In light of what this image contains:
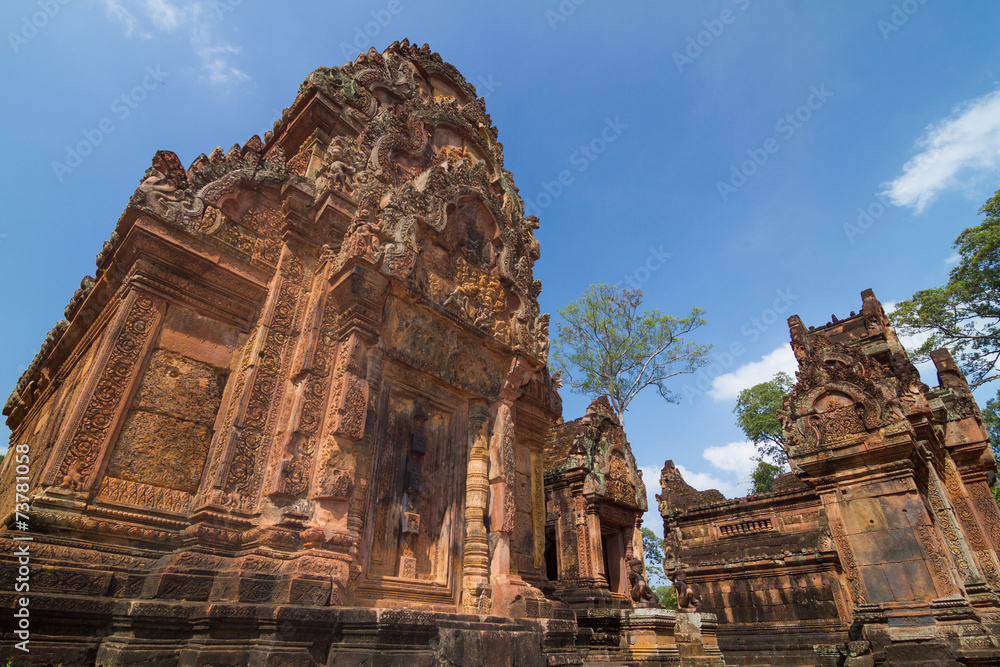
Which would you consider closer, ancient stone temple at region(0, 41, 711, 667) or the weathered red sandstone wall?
ancient stone temple at region(0, 41, 711, 667)

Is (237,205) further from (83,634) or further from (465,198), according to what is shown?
(83,634)

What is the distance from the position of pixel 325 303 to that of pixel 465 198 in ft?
10.3

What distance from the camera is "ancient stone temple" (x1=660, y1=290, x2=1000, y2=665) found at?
736 cm

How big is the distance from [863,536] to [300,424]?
29.0ft

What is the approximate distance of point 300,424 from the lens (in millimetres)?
5090

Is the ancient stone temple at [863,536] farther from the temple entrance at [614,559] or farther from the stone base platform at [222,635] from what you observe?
the stone base platform at [222,635]

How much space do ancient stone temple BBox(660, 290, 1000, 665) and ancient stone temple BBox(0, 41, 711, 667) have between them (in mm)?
5075

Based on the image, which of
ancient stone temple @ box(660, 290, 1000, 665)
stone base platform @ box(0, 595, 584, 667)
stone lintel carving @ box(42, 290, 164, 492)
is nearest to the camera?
stone base platform @ box(0, 595, 584, 667)

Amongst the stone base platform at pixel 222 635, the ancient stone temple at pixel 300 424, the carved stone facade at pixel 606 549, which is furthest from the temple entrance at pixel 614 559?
the stone base platform at pixel 222 635

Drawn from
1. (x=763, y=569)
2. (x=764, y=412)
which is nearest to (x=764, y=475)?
(x=764, y=412)

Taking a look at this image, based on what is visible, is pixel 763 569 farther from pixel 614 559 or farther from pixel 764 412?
pixel 764 412

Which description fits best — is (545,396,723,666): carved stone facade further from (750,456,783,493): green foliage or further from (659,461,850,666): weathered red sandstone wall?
(750,456,783,493): green foliage

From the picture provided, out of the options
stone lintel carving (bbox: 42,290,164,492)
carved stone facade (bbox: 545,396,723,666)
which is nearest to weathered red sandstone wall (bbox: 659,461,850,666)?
carved stone facade (bbox: 545,396,723,666)

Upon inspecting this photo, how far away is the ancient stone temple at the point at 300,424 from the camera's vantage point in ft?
12.9
